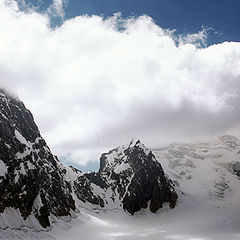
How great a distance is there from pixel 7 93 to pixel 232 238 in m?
110

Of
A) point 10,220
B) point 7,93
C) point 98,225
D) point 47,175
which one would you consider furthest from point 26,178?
point 98,225

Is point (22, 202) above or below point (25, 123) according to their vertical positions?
below

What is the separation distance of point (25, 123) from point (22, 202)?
149 feet

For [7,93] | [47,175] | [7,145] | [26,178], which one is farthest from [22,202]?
[7,93]

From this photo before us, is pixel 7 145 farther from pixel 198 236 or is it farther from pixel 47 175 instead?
pixel 198 236

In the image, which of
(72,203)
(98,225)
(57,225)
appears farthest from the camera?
(72,203)

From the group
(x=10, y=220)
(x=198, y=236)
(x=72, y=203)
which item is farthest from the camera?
(x=72, y=203)

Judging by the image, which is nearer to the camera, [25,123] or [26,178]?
[26,178]

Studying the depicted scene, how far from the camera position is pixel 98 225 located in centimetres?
17375

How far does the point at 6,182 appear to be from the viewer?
387ft

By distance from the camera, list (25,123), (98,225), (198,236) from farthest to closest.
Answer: (98,225), (25,123), (198,236)

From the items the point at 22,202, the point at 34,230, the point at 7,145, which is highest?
the point at 7,145

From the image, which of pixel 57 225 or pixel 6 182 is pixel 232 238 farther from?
pixel 6 182

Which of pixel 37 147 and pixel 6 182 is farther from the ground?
pixel 37 147
